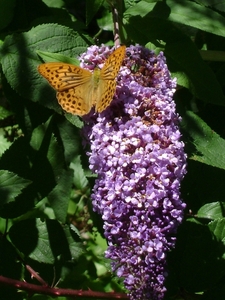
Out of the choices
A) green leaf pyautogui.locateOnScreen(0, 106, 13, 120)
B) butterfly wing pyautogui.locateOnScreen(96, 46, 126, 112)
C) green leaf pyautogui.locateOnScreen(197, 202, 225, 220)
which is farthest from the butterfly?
green leaf pyautogui.locateOnScreen(0, 106, 13, 120)

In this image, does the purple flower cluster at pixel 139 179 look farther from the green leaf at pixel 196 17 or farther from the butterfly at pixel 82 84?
the green leaf at pixel 196 17

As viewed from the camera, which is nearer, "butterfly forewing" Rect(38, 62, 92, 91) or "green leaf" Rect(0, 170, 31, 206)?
"butterfly forewing" Rect(38, 62, 92, 91)

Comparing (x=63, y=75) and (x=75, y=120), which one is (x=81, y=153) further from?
(x=63, y=75)

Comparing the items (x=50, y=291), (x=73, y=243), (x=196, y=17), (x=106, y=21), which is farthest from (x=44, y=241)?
(x=106, y=21)

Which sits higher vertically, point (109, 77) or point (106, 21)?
point (109, 77)

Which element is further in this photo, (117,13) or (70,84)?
(117,13)

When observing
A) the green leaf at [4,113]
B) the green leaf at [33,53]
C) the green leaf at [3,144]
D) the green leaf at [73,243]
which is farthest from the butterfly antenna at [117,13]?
the green leaf at [3,144]

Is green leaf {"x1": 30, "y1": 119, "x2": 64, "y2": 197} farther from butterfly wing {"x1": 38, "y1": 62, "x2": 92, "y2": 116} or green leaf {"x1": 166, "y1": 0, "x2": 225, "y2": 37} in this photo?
green leaf {"x1": 166, "y1": 0, "x2": 225, "y2": 37}
